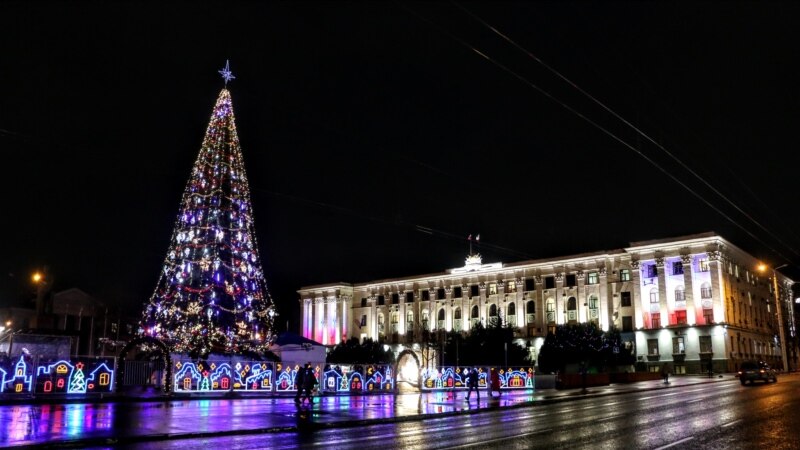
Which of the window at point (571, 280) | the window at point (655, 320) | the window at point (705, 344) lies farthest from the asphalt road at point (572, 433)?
A: the window at point (571, 280)

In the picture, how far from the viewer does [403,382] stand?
43031 mm

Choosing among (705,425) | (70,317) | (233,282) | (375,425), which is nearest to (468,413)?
(375,425)

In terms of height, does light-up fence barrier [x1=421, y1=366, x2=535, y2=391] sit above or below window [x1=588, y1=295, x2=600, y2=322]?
below

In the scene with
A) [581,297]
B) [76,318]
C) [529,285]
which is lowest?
[76,318]

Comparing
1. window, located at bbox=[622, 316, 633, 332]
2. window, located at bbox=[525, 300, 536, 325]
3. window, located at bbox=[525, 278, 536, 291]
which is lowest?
window, located at bbox=[622, 316, 633, 332]

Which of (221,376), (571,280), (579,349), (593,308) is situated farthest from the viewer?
(571,280)

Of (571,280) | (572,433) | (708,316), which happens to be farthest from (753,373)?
(571,280)

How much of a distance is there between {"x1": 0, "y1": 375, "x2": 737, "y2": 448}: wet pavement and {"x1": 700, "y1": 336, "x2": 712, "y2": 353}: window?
2164 inches

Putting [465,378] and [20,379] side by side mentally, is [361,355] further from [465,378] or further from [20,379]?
[20,379]

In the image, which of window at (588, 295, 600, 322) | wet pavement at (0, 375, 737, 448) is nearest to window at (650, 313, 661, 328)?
window at (588, 295, 600, 322)

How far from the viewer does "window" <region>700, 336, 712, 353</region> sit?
75875 millimetres

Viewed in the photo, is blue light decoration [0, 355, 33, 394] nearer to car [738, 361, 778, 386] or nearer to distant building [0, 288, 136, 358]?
car [738, 361, 778, 386]

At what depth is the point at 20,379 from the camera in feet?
81.0

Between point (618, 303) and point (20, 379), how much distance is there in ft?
243
